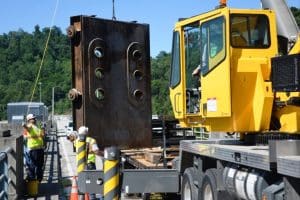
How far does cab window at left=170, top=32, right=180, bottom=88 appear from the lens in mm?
10323

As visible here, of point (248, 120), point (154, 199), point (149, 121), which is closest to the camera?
point (248, 120)

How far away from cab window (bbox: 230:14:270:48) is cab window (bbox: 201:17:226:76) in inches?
6.8

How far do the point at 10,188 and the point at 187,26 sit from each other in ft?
17.4

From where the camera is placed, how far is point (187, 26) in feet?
32.6

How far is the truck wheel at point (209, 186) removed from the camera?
856 centimetres

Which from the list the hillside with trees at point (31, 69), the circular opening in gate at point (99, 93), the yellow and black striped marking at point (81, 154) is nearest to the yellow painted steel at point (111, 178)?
the yellow and black striped marking at point (81, 154)

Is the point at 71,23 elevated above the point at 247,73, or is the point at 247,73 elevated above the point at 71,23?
the point at 71,23

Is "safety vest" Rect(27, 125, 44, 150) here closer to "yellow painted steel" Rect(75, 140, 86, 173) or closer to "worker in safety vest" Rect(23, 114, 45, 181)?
"worker in safety vest" Rect(23, 114, 45, 181)

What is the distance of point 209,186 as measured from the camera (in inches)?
346

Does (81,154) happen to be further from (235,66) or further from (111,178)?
(235,66)

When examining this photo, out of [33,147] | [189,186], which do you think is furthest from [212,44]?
[33,147]

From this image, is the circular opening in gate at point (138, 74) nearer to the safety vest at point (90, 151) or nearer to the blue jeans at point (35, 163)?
the blue jeans at point (35, 163)

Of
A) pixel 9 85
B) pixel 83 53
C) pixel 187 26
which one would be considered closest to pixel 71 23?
pixel 83 53

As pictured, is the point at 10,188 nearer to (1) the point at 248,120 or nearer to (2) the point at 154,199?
(2) the point at 154,199
